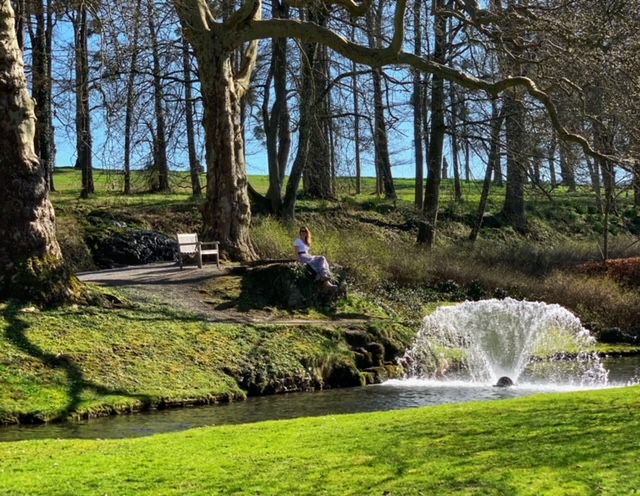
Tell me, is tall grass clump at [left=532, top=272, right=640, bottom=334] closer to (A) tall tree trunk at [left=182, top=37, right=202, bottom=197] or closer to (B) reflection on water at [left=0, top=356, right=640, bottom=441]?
(B) reflection on water at [left=0, top=356, right=640, bottom=441]

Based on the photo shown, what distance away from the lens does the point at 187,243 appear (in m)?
22.0

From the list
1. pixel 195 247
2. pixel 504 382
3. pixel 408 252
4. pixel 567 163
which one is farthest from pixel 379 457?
pixel 408 252

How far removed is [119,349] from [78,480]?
855 cm

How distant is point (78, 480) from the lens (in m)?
7.50

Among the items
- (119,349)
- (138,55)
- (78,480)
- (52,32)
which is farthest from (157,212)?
(78,480)

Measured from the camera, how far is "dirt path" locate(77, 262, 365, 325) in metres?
19.0

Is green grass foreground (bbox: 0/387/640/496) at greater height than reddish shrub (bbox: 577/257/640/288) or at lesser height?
lesser

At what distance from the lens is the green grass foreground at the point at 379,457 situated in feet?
21.7

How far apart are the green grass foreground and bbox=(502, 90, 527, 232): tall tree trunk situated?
36.8ft

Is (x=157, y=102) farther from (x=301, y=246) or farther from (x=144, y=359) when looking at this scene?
(x=144, y=359)

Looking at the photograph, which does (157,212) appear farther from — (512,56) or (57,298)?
(512,56)

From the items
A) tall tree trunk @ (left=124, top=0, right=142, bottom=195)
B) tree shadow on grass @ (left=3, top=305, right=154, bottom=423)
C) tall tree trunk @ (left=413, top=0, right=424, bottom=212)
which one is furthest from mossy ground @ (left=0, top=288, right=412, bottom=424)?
tall tree trunk @ (left=413, top=0, right=424, bottom=212)

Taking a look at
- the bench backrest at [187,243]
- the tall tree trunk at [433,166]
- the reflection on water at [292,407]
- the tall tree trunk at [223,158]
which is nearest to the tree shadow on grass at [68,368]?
the reflection on water at [292,407]

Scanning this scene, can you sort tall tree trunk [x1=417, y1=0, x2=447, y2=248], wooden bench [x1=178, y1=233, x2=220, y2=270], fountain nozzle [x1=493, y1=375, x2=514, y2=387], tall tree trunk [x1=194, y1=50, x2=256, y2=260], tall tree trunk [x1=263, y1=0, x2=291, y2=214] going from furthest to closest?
tall tree trunk [x1=417, y1=0, x2=447, y2=248]
tall tree trunk [x1=263, y1=0, x2=291, y2=214]
tall tree trunk [x1=194, y1=50, x2=256, y2=260]
wooden bench [x1=178, y1=233, x2=220, y2=270]
fountain nozzle [x1=493, y1=375, x2=514, y2=387]
